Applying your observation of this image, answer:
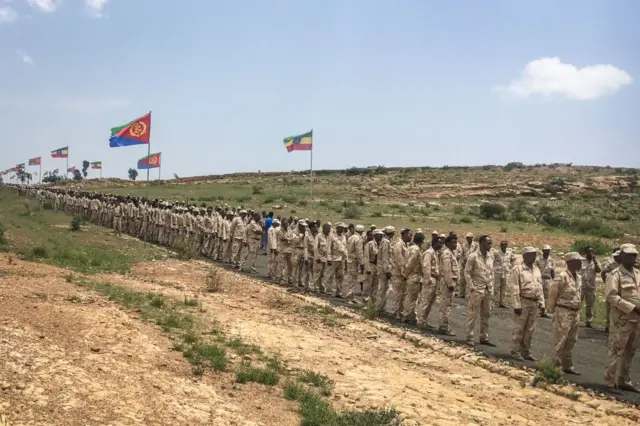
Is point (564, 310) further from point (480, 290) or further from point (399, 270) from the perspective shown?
point (399, 270)

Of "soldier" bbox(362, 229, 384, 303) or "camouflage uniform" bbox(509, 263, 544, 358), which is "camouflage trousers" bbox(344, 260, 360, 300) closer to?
"soldier" bbox(362, 229, 384, 303)

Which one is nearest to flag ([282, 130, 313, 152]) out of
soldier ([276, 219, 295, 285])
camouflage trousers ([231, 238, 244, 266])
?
camouflage trousers ([231, 238, 244, 266])

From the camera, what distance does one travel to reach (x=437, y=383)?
847 cm

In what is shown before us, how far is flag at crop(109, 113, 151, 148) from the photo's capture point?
2794cm

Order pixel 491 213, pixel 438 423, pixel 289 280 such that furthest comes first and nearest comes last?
pixel 491 213
pixel 289 280
pixel 438 423

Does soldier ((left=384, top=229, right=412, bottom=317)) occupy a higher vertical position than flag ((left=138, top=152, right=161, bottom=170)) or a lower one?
lower

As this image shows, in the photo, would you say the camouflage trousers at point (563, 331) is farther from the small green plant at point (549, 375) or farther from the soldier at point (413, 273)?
the soldier at point (413, 273)

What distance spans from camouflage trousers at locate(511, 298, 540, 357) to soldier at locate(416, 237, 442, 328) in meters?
2.36

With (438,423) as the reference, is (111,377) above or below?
above

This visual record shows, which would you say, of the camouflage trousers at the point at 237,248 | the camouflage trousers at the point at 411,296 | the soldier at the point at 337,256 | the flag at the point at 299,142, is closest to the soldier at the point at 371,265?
the soldier at the point at 337,256

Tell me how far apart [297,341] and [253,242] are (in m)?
9.76

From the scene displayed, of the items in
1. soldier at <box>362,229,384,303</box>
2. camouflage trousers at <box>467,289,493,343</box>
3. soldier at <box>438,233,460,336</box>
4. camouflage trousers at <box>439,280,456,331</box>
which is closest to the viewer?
camouflage trousers at <box>467,289,493,343</box>

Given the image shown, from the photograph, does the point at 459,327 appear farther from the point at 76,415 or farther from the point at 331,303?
the point at 76,415

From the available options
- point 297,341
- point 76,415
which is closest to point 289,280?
point 297,341
